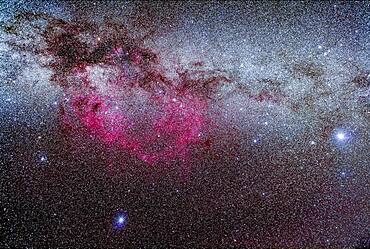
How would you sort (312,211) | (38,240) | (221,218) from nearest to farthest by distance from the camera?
1. (312,211)
2. (38,240)
3. (221,218)

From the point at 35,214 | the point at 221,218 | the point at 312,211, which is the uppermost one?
the point at 312,211

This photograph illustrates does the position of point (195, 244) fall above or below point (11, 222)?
below

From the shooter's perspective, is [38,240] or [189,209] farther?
[189,209]

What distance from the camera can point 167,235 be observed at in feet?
55.6

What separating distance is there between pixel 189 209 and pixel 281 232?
4.92m

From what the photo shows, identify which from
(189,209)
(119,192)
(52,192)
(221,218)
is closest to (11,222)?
(52,192)

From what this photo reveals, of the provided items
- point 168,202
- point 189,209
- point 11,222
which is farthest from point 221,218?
point 11,222

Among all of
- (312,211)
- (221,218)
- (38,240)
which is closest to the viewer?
(312,211)

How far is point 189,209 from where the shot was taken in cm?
1708

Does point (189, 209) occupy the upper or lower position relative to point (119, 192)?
lower

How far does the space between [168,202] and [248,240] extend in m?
4.69

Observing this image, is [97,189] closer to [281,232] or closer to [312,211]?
[281,232]

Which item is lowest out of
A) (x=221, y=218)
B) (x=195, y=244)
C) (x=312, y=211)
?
(x=195, y=244)

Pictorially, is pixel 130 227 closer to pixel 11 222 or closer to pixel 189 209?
pixel 189 209
